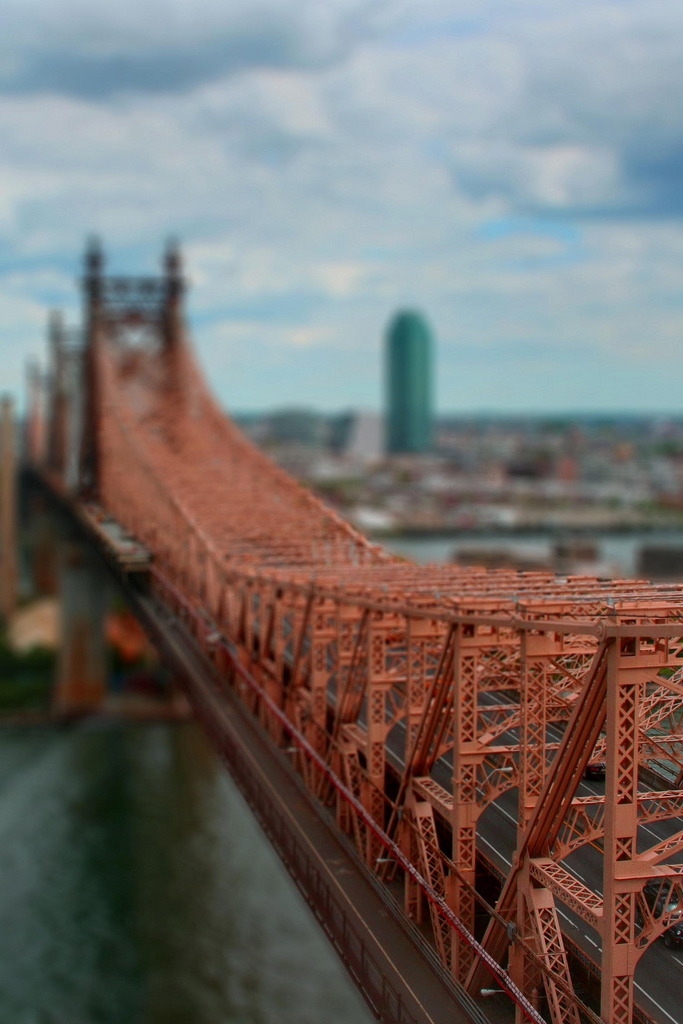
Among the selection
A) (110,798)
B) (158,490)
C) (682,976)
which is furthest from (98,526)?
(682,976)

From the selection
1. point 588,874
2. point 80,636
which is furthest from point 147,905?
point 80,636

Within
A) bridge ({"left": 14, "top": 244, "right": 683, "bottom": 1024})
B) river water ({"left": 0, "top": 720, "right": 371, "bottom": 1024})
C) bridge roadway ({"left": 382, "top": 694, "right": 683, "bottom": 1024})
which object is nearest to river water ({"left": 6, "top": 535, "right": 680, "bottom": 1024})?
river water ({"left": 0, "top": 720, "right": 371, "bottom": 1024})

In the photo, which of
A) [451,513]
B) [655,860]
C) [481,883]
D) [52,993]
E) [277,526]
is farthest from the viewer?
[451,513]

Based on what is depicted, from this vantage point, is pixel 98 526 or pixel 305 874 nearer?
pixel 305 874

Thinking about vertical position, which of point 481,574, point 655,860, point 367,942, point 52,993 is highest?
point 481,574

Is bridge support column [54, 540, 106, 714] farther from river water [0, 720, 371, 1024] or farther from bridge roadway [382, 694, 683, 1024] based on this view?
bridge roadway [382, 694, 683, 1024]

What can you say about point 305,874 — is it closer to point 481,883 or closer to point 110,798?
point 481,883

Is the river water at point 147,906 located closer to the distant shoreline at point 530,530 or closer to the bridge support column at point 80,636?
the bridge support column at point 80,636
